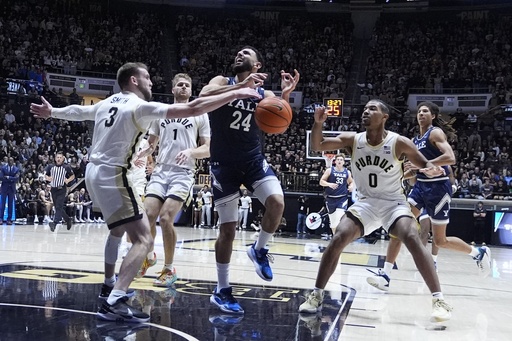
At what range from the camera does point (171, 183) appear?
585cm

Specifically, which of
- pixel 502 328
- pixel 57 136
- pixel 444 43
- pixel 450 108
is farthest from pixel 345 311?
pixel 444 43

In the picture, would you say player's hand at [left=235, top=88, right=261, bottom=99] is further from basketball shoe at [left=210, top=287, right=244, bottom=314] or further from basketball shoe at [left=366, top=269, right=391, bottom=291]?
basketball shoe at [left=366, top=269, right=391, bottom=291]

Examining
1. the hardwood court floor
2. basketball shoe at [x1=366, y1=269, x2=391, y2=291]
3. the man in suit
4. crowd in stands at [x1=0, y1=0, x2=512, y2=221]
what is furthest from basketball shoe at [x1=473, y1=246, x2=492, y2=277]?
the man in suit

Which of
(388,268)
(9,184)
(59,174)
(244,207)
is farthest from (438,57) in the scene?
(388,268)

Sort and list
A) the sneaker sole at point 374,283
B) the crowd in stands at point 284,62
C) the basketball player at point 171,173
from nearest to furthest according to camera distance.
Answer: the basketball player at point 171,173
the sneaker sole at point 374,283
the crowd in stands at point 284,62

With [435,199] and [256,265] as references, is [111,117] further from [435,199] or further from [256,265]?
[435,199]

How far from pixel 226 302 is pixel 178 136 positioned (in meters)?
2.10

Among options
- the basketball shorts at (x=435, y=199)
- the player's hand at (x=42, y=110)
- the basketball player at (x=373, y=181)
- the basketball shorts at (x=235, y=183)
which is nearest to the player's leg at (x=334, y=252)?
the basketball player at (x=373, y=181)

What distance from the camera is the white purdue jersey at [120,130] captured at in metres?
4.22

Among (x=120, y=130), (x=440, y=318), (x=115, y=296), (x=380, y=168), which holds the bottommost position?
(x=440, y=318)

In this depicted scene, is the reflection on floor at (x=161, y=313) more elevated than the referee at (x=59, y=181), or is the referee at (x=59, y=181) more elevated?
the referee at (x=59, y=181)

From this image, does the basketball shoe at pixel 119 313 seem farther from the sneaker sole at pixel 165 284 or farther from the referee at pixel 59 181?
the referee at pixel 59 181

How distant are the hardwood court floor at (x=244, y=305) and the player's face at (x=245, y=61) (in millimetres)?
2062

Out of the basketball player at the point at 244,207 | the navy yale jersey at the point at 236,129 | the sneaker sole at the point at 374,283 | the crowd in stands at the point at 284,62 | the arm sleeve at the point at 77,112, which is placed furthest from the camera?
the crowd in stands at the point at 284,62
